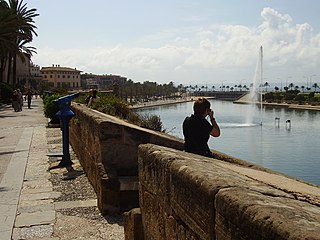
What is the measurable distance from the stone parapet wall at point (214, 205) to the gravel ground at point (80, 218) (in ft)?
4.54

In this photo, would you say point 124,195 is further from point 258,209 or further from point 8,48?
point 8,48

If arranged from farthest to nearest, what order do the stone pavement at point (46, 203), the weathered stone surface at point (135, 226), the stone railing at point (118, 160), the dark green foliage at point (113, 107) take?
the dark green foliage at point (113, 107), the stone railing at point (118, 160), the stone pavement at point (46, 203), the weathered stone surface at point (135, 226)

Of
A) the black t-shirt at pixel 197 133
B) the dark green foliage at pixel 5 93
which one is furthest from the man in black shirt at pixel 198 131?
the dark green foliage at pixel 5 93

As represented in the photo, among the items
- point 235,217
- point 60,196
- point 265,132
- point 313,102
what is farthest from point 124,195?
point 313,102

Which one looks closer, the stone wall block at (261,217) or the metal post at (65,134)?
the stone wall block at (261,217)

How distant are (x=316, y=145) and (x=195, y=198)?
28601 millimetres

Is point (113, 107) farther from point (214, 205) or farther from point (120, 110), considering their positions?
point (214, 205)

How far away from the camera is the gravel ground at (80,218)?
5.10 meters

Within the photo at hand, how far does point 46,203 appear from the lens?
6.41 m

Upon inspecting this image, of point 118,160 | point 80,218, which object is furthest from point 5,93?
point 80,218

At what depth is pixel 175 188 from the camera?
2.96m

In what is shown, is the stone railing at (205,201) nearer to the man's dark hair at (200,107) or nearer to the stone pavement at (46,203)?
the stone pavement at (46,203)

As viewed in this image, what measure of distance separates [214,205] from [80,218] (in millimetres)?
3733

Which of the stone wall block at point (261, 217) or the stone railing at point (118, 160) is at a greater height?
the stone wall block at point (261, 217)
